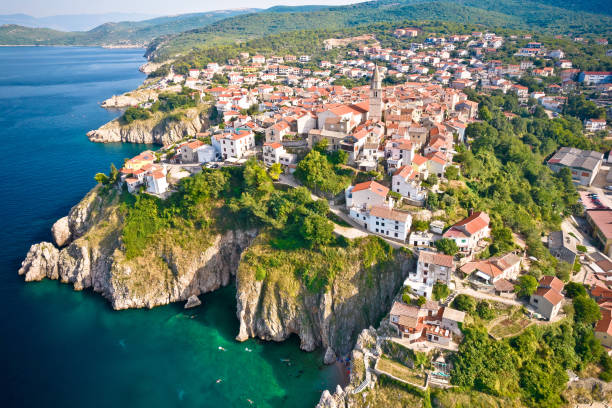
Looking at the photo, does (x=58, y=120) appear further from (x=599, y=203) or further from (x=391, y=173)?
(x=599, y=203)

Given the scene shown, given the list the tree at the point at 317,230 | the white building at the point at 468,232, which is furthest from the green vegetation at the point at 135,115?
the white building at the point at 468,232

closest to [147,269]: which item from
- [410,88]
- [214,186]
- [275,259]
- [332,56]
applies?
[214,186]

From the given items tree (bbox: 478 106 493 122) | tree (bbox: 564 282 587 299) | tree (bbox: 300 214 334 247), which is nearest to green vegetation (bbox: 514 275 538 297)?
tree (bbox: 564 282 587 299)

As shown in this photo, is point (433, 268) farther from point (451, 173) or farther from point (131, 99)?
point (131, 99)

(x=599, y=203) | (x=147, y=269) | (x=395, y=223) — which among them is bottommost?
(x=599, y=203)

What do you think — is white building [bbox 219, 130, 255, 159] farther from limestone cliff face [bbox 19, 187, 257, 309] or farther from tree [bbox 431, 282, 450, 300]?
tree [bbox 431, 282, 450, 300]
